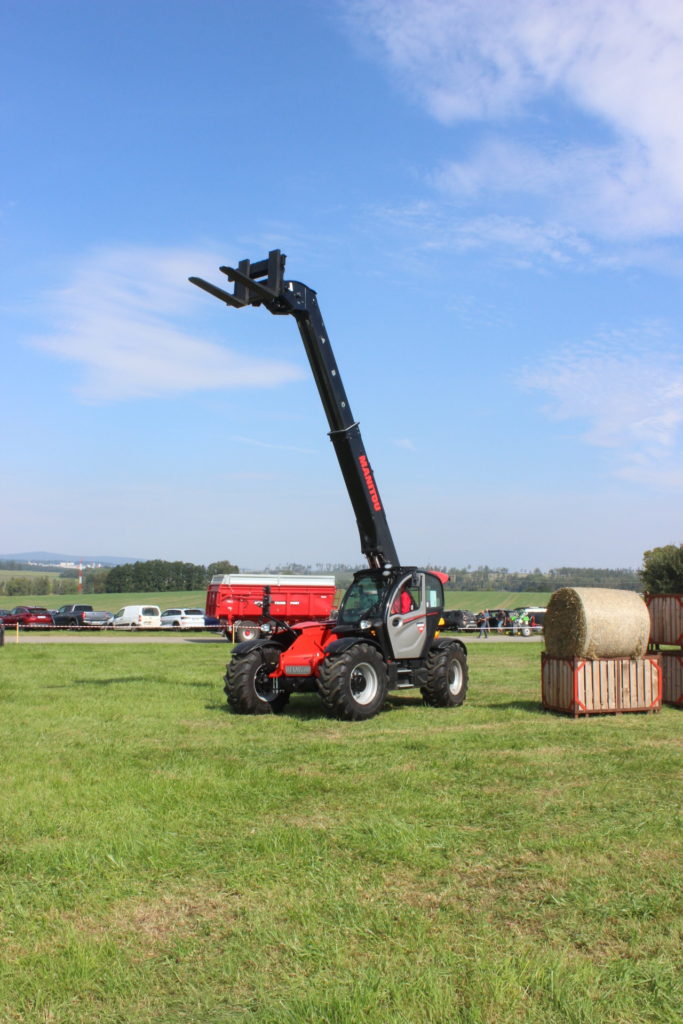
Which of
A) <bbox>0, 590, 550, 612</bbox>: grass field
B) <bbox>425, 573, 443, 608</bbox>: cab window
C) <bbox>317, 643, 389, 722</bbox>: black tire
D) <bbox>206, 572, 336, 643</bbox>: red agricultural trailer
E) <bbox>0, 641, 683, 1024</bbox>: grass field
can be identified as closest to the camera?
<bbox>0, 641, 683, 1024</bbox>: grass field

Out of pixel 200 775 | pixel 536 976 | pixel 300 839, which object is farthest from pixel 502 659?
pixel 536 976

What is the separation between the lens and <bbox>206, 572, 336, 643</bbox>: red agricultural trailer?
3641 cm

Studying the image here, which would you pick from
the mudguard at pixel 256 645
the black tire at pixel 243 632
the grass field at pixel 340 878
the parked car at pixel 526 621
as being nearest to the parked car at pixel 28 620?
the black tire at pixel 243 632

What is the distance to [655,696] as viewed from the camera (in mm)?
14586

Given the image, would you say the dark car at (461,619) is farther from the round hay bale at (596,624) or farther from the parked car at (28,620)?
the round hay bale at (596,624)

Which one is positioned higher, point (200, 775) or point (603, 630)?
point (603, 630)

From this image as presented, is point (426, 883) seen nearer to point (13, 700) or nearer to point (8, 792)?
point (8, 792)

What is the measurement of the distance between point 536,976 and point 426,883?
1513 millimetres

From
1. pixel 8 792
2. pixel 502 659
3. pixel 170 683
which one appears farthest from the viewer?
pixel 502 659

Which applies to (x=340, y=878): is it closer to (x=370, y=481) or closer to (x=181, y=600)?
(x=370, y=481)

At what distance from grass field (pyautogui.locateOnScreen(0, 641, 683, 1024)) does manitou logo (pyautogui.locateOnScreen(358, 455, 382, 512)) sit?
4247 millimetres

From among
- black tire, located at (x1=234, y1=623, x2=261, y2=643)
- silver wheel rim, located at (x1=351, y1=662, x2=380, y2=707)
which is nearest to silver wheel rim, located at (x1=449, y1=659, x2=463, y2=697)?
silver wheel rim, located at (x1=351, y1=662, x2=380, y2=707)

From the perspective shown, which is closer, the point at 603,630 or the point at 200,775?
the point at 200,775

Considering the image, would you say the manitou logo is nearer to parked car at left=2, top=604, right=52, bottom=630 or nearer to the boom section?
the boom section
